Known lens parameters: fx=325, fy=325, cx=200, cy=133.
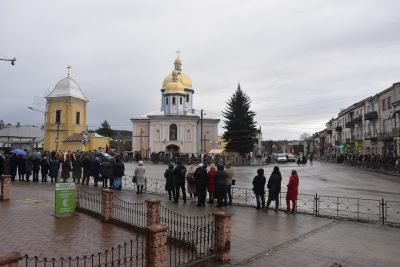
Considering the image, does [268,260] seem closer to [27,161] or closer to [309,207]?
[309,207]

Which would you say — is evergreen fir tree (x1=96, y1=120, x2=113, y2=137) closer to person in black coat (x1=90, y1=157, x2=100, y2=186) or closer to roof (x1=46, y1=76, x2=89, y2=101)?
roof (x1=46, y1=76, x2=89, y2=101)

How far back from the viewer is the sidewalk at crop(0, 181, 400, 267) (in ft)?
22.1

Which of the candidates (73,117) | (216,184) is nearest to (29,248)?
(216,184)

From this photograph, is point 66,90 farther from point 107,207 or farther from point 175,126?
point 107,207

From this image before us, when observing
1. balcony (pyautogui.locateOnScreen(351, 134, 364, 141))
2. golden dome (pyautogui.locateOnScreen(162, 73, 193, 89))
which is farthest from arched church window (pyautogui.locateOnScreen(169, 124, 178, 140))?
balcony (pyautogui.locateOnScreen(351, 134, 364, 141))

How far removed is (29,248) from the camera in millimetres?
6910

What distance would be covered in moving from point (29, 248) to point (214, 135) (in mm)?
55498

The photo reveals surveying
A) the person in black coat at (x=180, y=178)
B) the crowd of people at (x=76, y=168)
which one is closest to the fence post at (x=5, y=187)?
the crowd of people at (x=76, y=168)

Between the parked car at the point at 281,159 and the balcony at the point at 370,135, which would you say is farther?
the parked car at the point at 281,159

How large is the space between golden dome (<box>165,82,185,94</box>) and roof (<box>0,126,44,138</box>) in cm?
3732

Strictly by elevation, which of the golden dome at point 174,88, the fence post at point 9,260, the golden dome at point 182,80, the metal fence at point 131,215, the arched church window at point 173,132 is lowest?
the metal fence at point 131,215

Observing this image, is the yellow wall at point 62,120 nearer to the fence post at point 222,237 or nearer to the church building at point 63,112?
the church building at point 63,112

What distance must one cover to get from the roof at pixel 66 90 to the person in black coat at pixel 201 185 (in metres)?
46.3

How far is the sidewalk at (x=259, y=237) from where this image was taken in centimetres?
673
